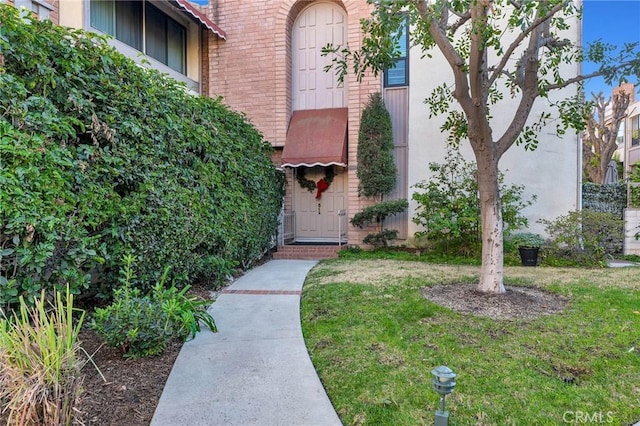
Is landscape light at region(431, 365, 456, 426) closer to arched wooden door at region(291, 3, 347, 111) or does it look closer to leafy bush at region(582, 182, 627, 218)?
arched wooden door at region(291, 3, 347, 111)

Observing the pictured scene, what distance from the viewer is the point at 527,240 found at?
1002cm

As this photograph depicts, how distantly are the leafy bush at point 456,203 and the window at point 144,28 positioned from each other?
860 cm

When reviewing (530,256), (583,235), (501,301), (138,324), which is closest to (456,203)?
(530,256)

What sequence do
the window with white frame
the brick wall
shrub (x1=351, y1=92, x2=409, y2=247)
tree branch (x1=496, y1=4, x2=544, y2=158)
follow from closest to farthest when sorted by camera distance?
tree branch (x1=496, y1=4, x2=544, y2=158) → the window with white frame → shrub (x1=351, y1=92, x2=409, y2=247) → the brick wall

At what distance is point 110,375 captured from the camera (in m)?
3.64

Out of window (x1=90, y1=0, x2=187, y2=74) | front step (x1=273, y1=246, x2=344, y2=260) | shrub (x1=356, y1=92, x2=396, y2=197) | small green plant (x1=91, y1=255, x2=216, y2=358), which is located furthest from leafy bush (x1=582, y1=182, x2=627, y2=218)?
window (x1=90, y1=0, x2=187, y2=74)

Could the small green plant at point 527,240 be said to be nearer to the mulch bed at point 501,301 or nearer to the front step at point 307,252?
the mulch bed at point 501,301

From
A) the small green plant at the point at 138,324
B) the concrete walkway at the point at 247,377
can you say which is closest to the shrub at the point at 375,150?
the concrete walkway at the point at 247,377

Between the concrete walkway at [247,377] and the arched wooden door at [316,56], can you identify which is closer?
the concrete walkway at [247,377]

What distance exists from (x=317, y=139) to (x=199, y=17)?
4992mm

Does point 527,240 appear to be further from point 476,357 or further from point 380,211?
point 476,357

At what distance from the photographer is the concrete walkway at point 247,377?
303 centimetres

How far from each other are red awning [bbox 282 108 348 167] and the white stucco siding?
2.53 m

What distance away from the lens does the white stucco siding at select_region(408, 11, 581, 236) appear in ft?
35.5
